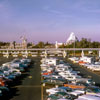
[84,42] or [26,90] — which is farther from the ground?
[84,42]

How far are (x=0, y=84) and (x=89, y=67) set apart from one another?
13217 millimetres

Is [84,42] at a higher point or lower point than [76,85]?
higher

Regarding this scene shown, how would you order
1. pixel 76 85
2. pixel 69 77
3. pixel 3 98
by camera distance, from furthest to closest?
pixel 69 77
pixel 76 85
pixel 3 98

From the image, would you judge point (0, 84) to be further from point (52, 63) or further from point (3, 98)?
point (52, 63)

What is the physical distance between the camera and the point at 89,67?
77.7 ft

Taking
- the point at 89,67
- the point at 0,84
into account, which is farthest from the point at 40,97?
the point at 89,67

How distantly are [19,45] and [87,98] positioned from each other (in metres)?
78.6

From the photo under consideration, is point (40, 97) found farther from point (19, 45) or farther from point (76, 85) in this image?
point (19, 45)

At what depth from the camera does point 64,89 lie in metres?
11.7

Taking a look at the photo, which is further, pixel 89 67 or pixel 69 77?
pixel 89 67

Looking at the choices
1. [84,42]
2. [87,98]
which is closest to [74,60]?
[87,98]

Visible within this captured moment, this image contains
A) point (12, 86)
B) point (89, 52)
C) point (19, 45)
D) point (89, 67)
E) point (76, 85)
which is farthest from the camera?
point (19, 45)

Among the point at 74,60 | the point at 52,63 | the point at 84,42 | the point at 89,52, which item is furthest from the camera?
the point at 84,42

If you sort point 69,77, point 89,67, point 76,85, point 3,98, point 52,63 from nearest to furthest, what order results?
point 3,98, point 76,85, point 69,77, point 89,67, point 52,63
